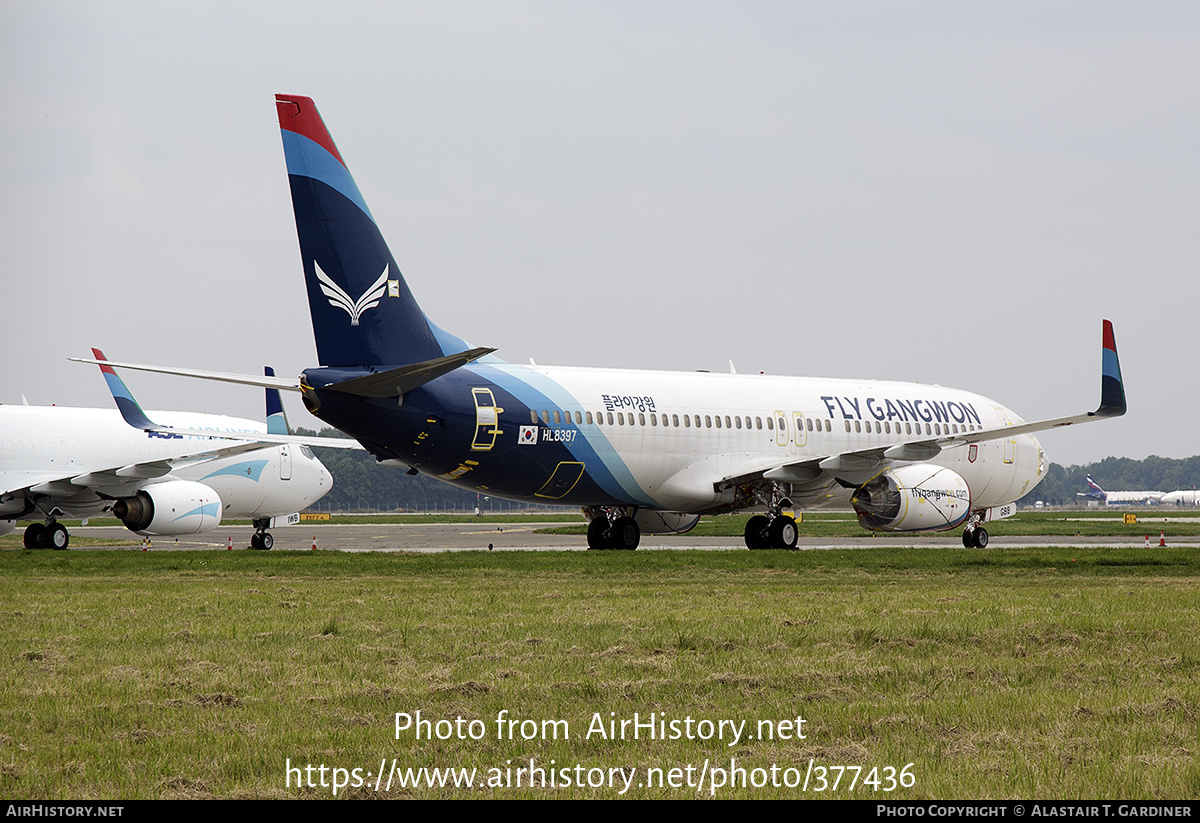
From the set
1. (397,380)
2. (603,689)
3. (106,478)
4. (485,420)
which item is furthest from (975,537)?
(603,689)

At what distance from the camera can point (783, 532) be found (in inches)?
1138

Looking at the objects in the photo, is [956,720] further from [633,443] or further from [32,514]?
[32,514]

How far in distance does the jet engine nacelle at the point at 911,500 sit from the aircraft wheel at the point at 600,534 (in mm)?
5616

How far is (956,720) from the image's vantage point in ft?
25.6

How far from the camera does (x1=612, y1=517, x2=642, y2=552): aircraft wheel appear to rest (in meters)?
29.7

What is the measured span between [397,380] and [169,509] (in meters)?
13.0

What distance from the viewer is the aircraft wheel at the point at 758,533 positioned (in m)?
29.1

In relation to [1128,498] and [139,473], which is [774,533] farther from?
[1128,498]

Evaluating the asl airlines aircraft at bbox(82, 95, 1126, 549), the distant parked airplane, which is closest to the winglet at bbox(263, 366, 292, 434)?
the asl airlines aircraft at bbox(82, 95, 1126, 549)

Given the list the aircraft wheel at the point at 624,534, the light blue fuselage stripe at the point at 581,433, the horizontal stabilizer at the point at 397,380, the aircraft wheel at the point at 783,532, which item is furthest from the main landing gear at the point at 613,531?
the horizontal stabilizer at the point at 397,380

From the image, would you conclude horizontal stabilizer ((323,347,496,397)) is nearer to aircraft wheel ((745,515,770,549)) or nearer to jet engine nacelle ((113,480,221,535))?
aircraft wheel ((745,515,770,549))

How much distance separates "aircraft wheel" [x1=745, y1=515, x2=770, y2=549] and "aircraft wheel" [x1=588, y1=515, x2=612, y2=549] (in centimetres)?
312
